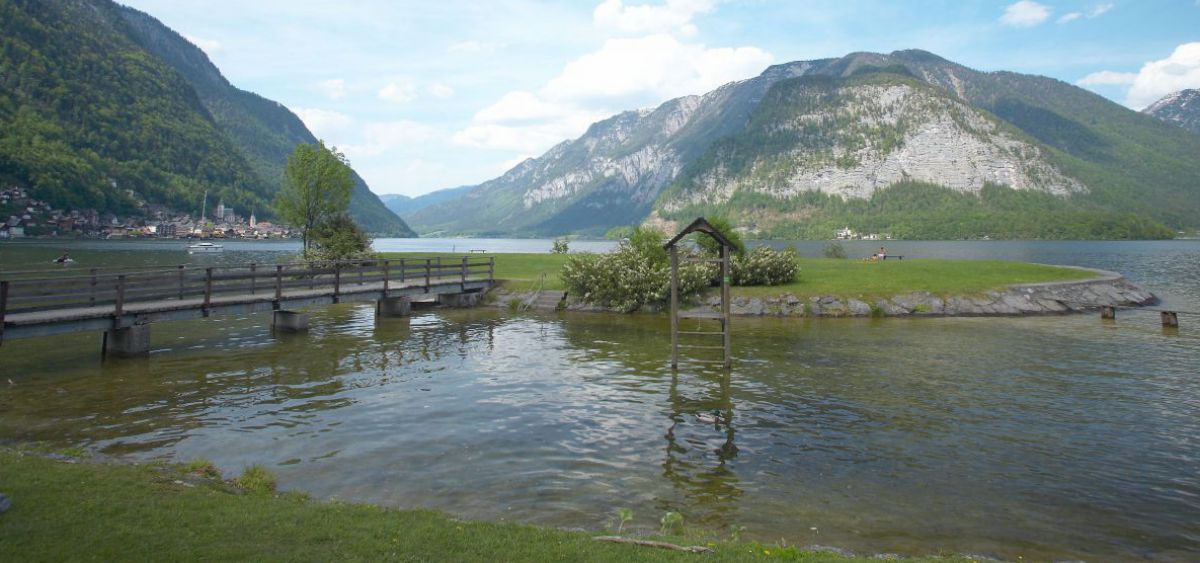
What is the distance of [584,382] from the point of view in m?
20.8

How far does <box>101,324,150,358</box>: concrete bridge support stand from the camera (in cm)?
2334

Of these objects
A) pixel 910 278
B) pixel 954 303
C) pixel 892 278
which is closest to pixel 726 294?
pixel 954 303

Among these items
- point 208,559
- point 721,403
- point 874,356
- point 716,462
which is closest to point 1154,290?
point 874,356

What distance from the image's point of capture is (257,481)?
1102 centimetres

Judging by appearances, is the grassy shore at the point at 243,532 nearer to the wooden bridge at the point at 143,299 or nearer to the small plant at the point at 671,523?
the small plant at the point at 671,523

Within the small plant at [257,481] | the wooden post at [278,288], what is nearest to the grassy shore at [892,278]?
the wooden post at [278,288]

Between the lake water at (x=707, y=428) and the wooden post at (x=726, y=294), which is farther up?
the wooden post at (x=726, y=294)

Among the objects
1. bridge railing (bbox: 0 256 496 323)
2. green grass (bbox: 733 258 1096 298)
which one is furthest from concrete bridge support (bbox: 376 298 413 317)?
green grass (bbox: 733 258 1096 298)

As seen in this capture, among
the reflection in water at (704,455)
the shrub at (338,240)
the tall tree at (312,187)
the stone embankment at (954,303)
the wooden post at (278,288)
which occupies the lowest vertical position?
the reflection in water at (704,455)

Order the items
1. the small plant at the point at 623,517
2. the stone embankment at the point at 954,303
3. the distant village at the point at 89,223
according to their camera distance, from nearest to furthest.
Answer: the small plant at the point at 623,517 → the stone embankment at the point at 954,303 → the distant village at the point at 89,223

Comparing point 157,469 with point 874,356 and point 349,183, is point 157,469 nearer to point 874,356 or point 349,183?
point 874,356

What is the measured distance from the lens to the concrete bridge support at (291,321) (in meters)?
30.5

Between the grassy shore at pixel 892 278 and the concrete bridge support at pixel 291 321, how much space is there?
58.3 feet

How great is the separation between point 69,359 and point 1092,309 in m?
52.4
